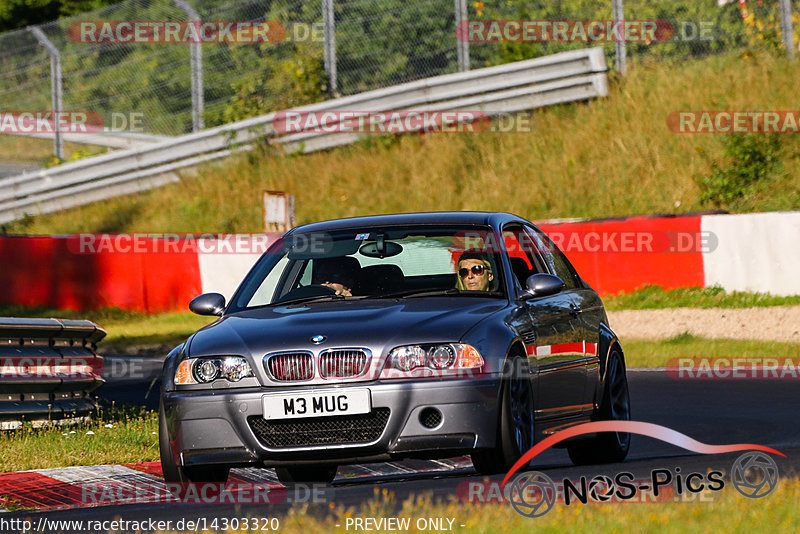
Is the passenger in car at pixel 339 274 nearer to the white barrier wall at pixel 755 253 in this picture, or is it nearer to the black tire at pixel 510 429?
the black tire at pixel 510 429

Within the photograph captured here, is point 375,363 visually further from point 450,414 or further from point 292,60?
point 292,60

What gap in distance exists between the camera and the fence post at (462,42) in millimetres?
24719

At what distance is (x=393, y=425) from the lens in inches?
271

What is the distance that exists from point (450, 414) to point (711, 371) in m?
7.91

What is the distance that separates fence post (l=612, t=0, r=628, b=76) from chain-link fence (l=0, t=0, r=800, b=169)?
0.07 feet

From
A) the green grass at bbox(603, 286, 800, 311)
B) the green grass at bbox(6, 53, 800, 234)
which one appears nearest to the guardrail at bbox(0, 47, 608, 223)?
the green grass at bbox(6, 53, 800, 234)

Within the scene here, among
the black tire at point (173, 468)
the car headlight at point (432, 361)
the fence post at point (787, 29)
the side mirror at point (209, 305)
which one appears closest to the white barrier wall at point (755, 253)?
the fence post at point (787, 29)

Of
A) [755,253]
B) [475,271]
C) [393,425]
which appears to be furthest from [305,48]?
[393,425]

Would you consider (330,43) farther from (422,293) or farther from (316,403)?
(316,403)

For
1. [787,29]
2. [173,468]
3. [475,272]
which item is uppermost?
[787,29]

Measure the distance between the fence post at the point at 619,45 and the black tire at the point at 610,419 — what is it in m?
15.3

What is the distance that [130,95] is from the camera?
2678 centimetres

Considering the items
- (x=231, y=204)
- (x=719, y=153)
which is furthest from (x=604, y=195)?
(x=231, y=204)

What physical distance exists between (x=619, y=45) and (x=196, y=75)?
7.67 meters
